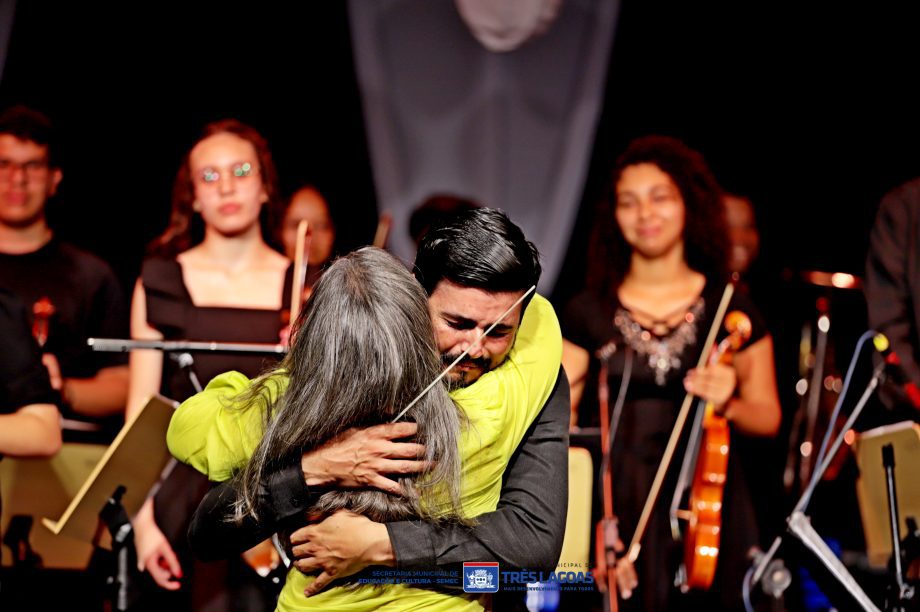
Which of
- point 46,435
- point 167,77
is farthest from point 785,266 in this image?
point 46,435

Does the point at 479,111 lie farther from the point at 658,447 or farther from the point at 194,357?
the point at 194,357

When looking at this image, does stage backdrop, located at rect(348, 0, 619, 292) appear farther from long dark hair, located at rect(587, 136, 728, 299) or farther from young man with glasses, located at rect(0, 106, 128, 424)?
Result: young man with glasses, located at rect(0, 106, 128, 424)

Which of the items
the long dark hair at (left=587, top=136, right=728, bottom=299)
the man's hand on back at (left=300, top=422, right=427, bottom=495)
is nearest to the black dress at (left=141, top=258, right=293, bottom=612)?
the long dark hair at (left=587, top=136, right=728, bottom=299)

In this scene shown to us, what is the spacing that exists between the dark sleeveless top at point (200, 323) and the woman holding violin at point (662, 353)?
1066mm

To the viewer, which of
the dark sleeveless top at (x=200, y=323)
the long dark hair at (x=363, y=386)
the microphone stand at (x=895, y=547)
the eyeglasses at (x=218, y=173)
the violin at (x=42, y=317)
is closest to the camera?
the long dark hair at (x=363, y=386)

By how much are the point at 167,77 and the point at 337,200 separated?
3.05 ft

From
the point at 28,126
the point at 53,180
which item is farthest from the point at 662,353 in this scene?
the point at 28,126

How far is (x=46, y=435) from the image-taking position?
106 inches

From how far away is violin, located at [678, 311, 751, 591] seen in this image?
130 inches

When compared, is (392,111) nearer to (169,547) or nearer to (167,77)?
(167,77)

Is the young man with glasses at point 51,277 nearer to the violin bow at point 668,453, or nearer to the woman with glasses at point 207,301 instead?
the woman with glasses at point 207,301

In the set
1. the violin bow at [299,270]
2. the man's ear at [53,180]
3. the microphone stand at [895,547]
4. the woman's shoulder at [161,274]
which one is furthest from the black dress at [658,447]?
the man's ear at [53,180]

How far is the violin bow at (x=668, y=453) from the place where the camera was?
11.3 feet

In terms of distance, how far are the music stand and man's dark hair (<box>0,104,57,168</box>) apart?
1459mm
